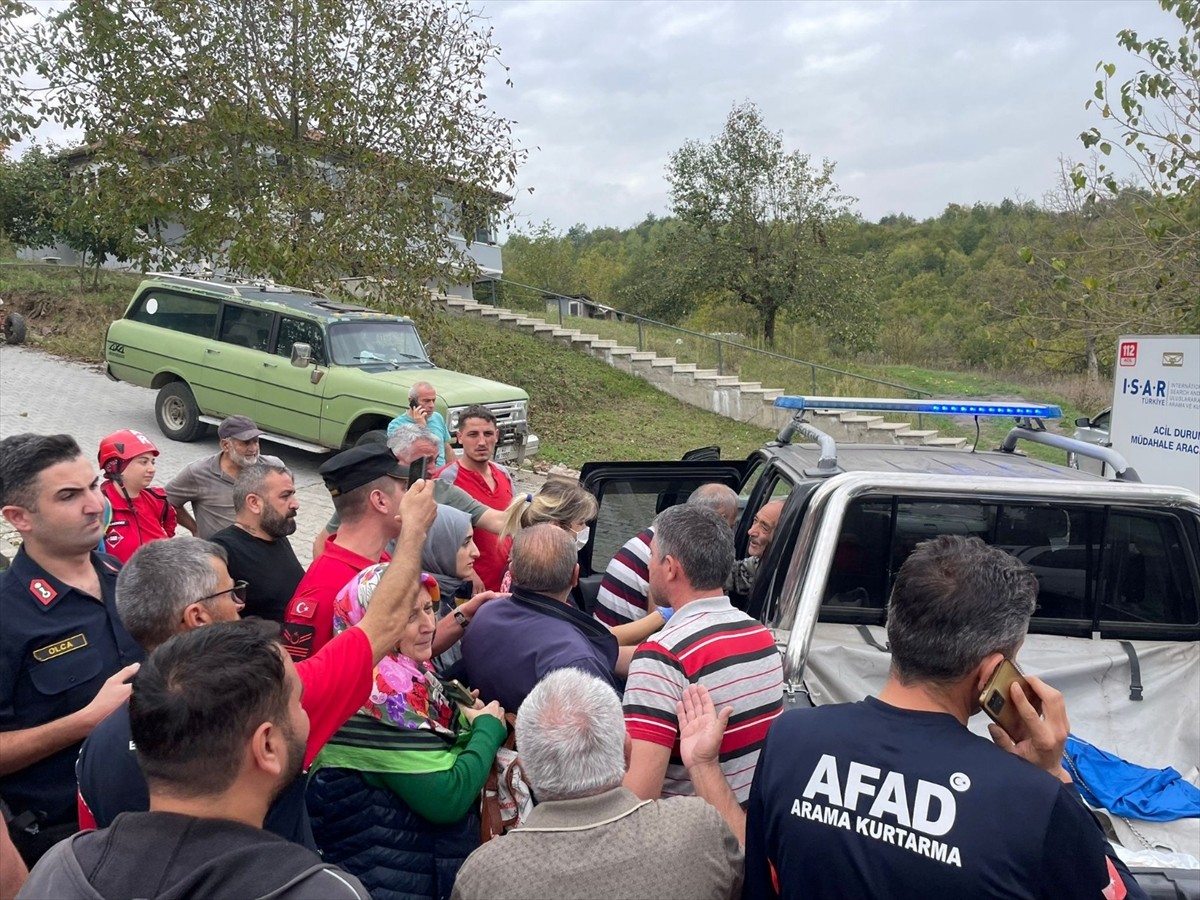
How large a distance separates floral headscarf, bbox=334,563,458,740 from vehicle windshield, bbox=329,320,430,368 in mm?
8624

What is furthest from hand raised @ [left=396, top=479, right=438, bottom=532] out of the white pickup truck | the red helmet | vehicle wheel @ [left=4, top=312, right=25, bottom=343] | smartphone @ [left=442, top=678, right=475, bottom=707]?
vehicle wheel @ [left=4, top=312, right=25, bottom=343]

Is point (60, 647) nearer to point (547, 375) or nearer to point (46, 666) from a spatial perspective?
point (46, 666)

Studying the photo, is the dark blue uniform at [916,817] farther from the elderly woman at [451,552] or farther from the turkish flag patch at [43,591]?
the elderly woman at [451,552]

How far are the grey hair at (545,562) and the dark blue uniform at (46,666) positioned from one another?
1255 mm

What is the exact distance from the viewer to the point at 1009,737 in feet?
5.92

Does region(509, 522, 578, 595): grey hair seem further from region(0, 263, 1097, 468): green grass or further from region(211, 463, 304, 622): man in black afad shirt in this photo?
region(0, 263, 1097, 468): green grass

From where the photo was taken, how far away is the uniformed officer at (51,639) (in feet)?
7.96

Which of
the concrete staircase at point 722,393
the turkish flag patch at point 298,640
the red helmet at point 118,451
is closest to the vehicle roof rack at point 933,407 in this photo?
the turkish flag patch at point 298,640

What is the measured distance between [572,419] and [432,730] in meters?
13.8

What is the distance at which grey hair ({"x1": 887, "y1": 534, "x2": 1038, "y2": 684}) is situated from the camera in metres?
1.76

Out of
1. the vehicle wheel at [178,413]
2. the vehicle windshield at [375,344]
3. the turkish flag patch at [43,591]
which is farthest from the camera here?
the vehicle wheel at [178,413]

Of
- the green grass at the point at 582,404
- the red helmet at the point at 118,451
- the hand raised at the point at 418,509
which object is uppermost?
the hand raised at the point at 418,509

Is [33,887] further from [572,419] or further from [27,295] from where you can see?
[27,295]

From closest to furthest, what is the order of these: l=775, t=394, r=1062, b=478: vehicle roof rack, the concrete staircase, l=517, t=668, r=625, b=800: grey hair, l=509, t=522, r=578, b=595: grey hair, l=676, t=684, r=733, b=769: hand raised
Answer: l=517, t=668, r=625, b=800: grey hair < l=676, t=684, r=733, b=769: hand raised < l=509, t=522, r=578, b=595: grey hair < l=775, t=394, r=1062, b=478: vehicle roof rack < the concrete staircase
